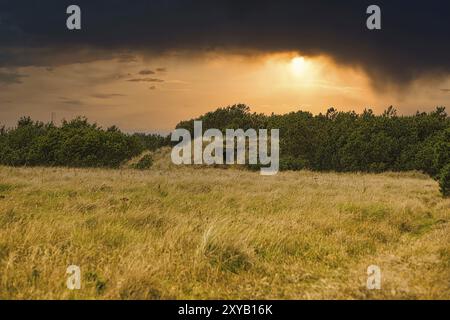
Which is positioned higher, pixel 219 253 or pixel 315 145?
pixel 315 145

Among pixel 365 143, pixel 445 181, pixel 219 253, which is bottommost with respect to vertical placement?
pixel 219 253

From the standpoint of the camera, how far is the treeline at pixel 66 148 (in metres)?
38.1

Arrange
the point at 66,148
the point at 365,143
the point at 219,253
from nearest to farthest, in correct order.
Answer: the point at 219,253
the point at 66,148
the point at 365,143

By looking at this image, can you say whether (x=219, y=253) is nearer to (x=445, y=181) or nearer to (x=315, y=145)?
(x=445, y=181)

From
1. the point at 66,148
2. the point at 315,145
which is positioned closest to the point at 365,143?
the point at 315,145

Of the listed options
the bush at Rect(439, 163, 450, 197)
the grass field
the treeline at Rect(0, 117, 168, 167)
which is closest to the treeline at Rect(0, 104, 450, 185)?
the treeline at Rect(0, 117, 168, 167)

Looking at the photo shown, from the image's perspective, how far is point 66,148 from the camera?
1495 inches

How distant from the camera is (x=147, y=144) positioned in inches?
2281

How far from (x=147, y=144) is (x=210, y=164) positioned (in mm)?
16474

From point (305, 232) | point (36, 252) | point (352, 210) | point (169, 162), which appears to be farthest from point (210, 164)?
point (36, 252)

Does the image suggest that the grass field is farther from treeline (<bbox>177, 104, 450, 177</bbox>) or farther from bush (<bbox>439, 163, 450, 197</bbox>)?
treeline (<bbox>177, 104, 450, 177</bbox>)

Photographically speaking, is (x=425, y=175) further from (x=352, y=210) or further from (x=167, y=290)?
(x=167, y=290)

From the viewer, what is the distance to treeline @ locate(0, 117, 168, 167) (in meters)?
38.1

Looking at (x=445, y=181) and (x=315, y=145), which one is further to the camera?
(x=315, y=145)
